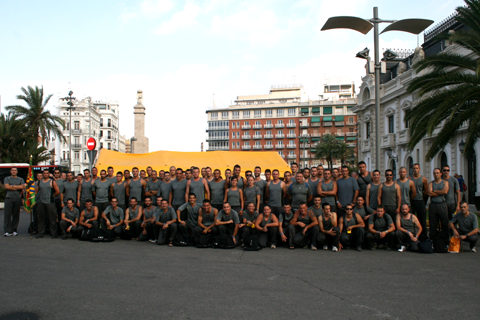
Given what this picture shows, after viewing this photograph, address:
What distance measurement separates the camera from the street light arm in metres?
12.9

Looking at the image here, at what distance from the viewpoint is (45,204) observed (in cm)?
1185

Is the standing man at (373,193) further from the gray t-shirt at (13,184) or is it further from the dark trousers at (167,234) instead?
the gray t-shirt at (13,184)

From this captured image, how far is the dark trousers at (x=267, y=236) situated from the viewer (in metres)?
10.4

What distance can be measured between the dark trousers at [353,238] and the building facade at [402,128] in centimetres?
1844

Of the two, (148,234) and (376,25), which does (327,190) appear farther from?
(376,25)

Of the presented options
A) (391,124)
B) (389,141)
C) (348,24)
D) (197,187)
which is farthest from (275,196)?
(391,124)

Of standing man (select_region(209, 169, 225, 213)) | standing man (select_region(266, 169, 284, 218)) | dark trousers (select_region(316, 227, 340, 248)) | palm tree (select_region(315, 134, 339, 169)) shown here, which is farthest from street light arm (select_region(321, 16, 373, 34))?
palm tree (select_region(315, 134, 339, 169))

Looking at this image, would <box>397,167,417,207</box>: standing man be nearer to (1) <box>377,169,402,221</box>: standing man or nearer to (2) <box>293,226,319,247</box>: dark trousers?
(1) <box>377,169,402,221</box>: standing man

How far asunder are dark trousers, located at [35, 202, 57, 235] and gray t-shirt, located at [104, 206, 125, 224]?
1448mm

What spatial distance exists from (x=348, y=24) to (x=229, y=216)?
22.9 feet

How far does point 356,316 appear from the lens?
4.80 m

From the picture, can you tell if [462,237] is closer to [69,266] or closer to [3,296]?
[69,266]

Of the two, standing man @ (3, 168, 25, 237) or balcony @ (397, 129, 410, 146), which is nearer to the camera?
standing man @ (3, 168, 25, 237)

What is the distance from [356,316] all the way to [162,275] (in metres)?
3.31
